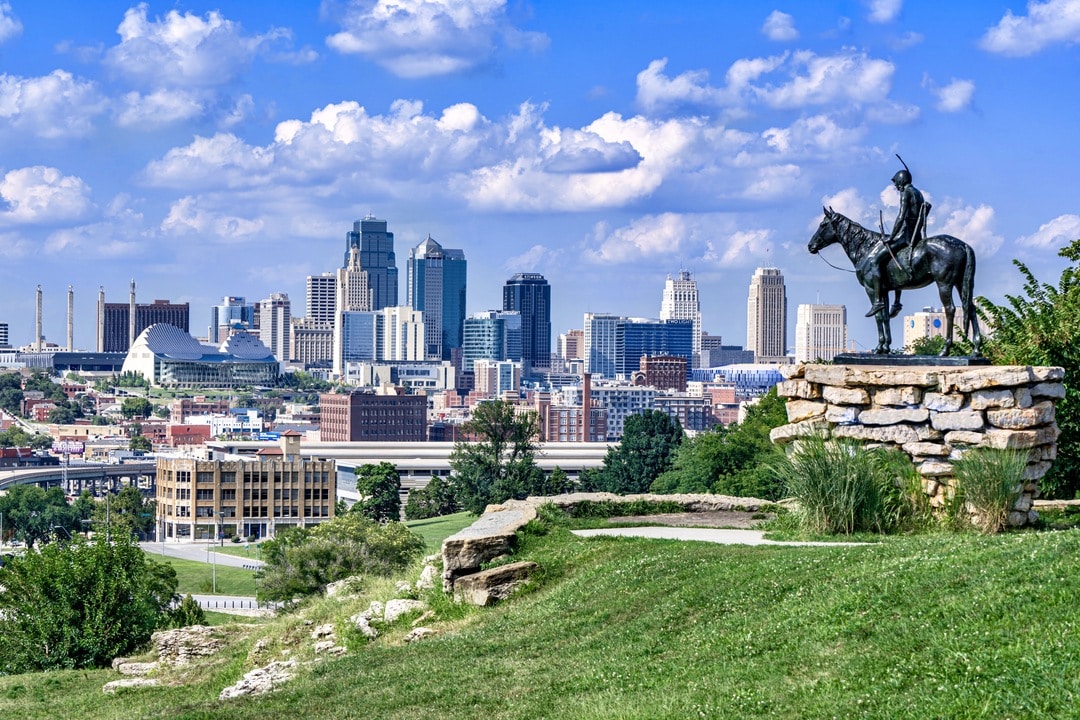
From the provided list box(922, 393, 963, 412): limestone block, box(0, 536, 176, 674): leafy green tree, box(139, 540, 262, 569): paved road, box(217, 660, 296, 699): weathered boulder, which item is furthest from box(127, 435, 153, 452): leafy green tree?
box(217, 660, 296, 699): weathered boulder

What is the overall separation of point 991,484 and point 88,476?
12267 cm

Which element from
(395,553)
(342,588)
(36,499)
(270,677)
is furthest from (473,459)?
(270,677)

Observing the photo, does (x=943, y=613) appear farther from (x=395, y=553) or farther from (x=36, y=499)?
(x=36, y=499)

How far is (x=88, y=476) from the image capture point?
423 feet

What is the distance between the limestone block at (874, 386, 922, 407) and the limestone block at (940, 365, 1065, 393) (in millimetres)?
240

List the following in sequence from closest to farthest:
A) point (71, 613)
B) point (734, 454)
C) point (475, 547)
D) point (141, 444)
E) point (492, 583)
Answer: point (492, 583)
point (475, 547)
point (71, 613)
point (734, 454)
point (141, 444)

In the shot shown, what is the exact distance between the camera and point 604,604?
1082 centimetres

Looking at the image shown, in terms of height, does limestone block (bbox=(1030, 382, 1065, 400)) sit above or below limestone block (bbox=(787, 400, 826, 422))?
above

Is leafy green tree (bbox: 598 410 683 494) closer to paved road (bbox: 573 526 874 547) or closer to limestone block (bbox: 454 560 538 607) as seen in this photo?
paved road (bbox: 573 526 874 547)

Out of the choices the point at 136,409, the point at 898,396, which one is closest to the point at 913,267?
the point at 898,396

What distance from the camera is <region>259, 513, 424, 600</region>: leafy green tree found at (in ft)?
105

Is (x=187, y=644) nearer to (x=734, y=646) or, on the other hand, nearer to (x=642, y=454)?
(x=734, y=646)

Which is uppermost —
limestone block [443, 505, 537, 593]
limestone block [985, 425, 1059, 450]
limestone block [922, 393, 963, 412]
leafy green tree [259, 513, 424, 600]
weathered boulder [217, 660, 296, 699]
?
limestone block [922, 393, 963, 412]

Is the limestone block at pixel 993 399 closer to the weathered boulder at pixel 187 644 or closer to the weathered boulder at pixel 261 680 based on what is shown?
the weathered boulder at pixel 261 680
